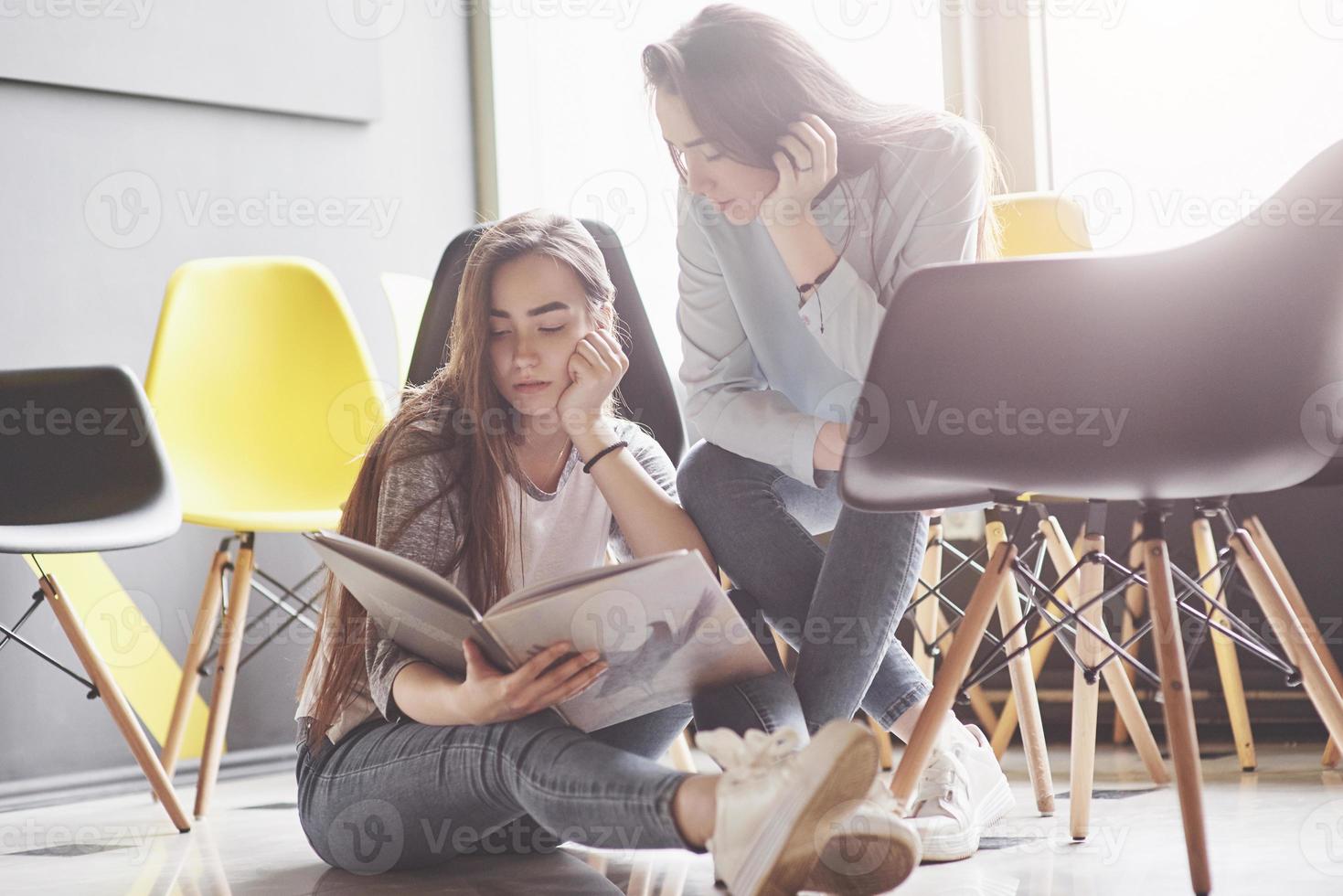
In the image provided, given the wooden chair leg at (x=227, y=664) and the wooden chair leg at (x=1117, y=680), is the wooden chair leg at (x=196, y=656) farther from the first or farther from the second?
the wooden chair leg at (x=1117, y=680)

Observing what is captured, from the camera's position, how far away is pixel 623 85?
11.2ft

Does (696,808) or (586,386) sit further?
(586,386)

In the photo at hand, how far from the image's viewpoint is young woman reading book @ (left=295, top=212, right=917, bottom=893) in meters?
1.09

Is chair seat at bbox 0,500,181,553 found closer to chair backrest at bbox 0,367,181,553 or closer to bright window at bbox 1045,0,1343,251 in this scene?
chair backrest at bbox 0,367,181,553

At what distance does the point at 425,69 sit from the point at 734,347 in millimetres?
1994

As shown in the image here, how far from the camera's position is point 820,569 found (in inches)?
56.1

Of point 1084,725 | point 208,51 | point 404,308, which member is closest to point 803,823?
point 1084,725

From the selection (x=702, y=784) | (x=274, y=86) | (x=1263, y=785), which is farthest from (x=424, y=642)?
(x=274, y=86)

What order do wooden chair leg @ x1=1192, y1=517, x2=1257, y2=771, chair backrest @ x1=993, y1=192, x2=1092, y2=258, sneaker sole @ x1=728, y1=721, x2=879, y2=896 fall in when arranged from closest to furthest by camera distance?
sneaker sole @ x1=728, y1=721, x2=879, y2=896
wooden chair leg @ x1=1192, y1=517, x2=1257, y2=771
chair backrest @ x1=993, y1=192, x2=1092, y2=258

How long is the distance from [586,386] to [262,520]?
3.42ft

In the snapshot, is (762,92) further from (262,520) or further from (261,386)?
(261,386)

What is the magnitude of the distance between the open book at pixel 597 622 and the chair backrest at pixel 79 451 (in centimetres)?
99

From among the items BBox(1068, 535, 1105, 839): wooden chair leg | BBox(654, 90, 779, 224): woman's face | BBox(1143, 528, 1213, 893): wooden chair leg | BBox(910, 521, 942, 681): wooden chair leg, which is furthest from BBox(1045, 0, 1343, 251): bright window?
BBox(1143, 528, 1213, 893): wooden chair leg

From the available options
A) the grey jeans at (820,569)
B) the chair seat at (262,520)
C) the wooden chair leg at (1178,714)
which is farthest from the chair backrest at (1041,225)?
the chair seat at (262,520)
